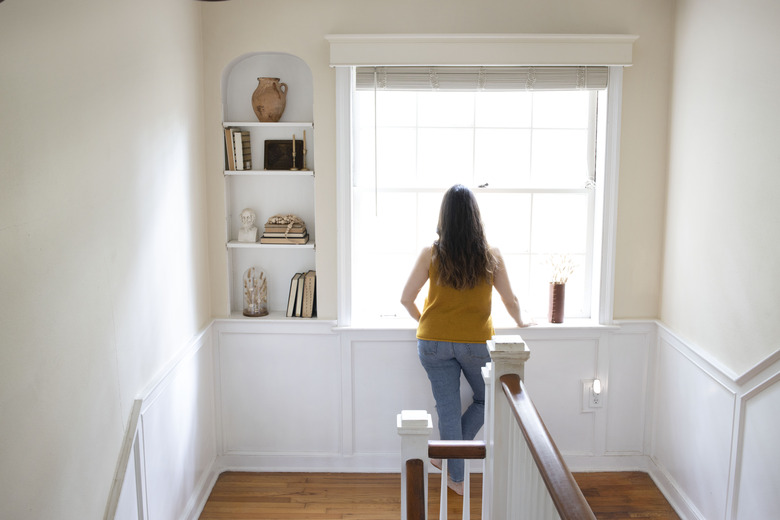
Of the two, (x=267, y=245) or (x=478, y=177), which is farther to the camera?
(x=478, y=177)

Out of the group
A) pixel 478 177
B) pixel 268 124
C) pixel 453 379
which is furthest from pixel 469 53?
pixel 453 379

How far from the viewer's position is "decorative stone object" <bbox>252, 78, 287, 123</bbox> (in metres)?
3.71

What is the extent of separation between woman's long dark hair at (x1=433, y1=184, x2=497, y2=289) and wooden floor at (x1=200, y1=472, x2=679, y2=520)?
48.2 inches

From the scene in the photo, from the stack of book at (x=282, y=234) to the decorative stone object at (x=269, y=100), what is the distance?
598mm

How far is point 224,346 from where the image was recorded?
3914 millimetres

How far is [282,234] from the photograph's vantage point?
3830 millimetres

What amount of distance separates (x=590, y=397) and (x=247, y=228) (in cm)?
222

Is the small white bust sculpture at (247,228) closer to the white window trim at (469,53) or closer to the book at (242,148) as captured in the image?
the book at (242,148)

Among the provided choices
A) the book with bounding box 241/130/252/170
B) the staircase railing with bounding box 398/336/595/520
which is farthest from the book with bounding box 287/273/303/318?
the staircase railing with bounding box 398/336/595/520

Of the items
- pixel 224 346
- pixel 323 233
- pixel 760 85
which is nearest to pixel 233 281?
pixel 224 346

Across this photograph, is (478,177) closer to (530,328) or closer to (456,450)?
(530,328)

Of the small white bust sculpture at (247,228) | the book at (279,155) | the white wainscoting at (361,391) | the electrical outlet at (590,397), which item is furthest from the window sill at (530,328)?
the book at (279,155)

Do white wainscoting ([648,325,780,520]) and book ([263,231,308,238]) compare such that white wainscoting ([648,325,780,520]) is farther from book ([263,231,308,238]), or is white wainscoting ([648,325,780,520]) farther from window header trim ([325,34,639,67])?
book ([263,231,308,238])

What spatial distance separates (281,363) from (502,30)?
2.24 m
